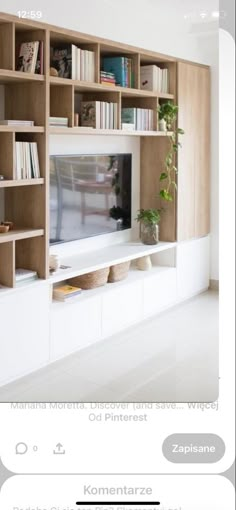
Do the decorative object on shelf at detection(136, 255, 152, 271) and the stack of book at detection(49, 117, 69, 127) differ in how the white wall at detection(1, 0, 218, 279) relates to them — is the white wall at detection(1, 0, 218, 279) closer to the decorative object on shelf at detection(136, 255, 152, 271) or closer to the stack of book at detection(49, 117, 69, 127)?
the stack of book at detection(49, 117, 69, 127)

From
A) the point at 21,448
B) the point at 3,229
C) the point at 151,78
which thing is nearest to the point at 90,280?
the point at 3,229

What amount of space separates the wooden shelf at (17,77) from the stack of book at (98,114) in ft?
1.65

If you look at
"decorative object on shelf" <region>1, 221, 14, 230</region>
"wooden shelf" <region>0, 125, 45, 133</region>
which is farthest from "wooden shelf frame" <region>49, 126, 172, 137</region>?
"decorative object on shelf" <region>1, 221, 14, 230</region>

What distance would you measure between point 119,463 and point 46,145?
177cm

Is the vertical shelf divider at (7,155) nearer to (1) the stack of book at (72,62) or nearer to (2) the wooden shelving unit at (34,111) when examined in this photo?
(2) the wooden shelving unit at (34,111)

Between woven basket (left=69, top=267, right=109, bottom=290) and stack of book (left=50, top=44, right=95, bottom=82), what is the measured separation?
0.95 m

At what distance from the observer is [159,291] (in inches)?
130

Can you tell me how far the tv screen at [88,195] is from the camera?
276 centimetres

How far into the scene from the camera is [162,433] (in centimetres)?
80

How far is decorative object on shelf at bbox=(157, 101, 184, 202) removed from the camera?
330cm

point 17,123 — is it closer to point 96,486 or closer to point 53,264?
point 53,264

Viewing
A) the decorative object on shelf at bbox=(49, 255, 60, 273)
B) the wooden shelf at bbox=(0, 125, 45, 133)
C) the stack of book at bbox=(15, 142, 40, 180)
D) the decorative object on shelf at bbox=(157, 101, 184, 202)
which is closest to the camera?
the wooden shelf at bbox=(0, 125, 45, 133)

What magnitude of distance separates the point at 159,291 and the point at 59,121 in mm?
1248

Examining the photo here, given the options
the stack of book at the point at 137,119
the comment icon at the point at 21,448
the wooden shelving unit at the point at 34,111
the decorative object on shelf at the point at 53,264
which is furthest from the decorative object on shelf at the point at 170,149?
the comment icon at the point at 21,448
